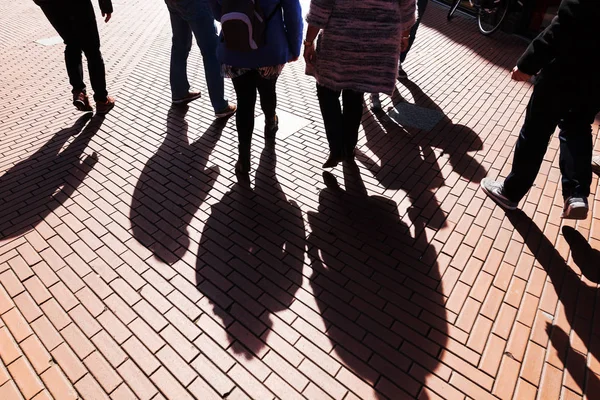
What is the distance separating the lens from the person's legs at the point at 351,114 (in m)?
3.16

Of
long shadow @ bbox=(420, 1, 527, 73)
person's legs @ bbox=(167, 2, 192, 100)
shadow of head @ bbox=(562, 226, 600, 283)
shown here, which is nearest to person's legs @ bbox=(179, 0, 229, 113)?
person's legs @ bbox=(167, 2, 192, 100)

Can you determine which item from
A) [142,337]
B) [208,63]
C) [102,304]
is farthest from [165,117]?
[142,337]

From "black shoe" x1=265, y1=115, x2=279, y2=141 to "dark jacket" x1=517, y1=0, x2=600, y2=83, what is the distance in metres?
2.24

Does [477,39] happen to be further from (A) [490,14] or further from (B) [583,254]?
(B) [583,254]

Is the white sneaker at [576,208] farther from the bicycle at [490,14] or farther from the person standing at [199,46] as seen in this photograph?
the bicycle at [490,14]

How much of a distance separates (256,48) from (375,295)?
1.94 metres

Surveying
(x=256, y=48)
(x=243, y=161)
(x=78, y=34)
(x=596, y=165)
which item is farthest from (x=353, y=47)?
(x=78, y=34)

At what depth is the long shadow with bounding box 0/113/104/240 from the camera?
121 inches

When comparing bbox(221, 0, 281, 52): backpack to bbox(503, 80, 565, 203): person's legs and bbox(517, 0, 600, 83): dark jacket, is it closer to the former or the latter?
bbox(517, 0, 600, 83): dark jacket

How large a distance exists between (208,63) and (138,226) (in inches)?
79.7

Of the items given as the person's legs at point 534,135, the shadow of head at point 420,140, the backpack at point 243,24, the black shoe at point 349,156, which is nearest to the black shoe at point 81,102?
the backpack at point 243,24

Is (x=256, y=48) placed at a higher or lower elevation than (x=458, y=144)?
higher

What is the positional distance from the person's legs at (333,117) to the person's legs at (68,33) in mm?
2829

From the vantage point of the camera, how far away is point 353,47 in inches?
111
